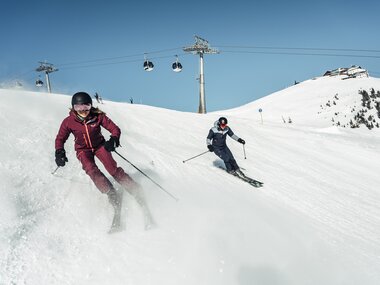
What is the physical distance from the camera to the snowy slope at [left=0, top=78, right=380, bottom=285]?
429cm

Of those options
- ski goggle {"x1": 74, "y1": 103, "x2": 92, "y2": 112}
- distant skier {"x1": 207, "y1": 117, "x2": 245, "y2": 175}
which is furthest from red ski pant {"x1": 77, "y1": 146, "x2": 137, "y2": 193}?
distant skier {"x1": 207, "y1": 117, "x2": 245, "y2": 175}

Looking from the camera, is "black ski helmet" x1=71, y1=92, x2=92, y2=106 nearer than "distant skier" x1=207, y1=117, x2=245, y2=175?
Yes

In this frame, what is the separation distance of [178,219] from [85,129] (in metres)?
1.92

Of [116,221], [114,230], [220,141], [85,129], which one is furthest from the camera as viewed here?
[220,141]

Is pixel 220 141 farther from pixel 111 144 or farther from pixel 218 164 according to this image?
pixel 111 144

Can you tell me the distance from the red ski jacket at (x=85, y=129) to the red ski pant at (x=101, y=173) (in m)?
0.12

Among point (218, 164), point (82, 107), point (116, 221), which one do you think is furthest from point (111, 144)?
point (218, 164)

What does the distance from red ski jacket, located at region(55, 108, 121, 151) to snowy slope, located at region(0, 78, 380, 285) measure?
838 millimetres

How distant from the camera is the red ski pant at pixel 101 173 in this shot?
524cm

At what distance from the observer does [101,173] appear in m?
5.38

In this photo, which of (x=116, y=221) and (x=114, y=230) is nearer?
(x=114, y=230)

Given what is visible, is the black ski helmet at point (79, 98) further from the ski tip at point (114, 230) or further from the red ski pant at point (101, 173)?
the ski tip at point (114, 230)

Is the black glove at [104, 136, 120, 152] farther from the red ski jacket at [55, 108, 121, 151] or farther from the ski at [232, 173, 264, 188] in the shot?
the ski at [232, 173, 264, 188]

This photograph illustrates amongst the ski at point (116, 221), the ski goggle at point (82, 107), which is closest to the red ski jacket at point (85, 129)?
the ski goggle at point (82, 107)
